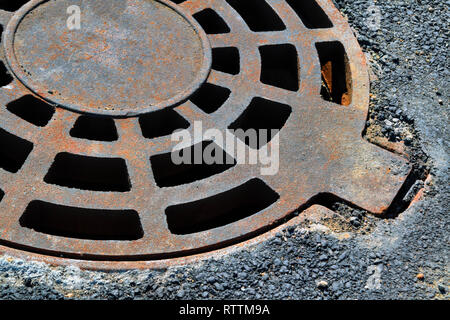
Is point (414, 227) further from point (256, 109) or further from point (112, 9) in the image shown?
point (112, 9)

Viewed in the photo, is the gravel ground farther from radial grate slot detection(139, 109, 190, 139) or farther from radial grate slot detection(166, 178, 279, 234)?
radial grate slot detection(139, 109, 190, 139)

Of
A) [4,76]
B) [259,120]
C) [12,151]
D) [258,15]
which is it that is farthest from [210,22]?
[12,151]

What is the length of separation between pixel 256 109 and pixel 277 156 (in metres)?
0.29

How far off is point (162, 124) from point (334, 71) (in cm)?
83

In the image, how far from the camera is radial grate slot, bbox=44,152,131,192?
7.82ft

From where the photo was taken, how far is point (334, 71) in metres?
2.94

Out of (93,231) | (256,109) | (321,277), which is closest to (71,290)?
(93,231)

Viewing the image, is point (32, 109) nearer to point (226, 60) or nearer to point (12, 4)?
point (12, 4)

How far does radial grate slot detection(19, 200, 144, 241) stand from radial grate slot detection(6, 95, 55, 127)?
0.44 metres

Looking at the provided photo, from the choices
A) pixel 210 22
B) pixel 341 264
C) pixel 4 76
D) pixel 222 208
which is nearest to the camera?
pixel 341 264

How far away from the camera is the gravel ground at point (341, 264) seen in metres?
2.10

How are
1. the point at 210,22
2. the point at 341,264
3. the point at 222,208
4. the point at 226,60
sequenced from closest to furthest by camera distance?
the point at 341,264 → the point at 222,208 → the point at 226,60 → the point at 210,22

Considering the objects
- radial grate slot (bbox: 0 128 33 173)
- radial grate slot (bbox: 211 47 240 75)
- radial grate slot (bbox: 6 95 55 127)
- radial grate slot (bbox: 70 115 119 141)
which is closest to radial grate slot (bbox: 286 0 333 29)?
radial grate slot (bbox: 211 47 240 75)

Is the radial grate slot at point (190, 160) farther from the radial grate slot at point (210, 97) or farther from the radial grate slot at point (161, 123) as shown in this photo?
the radial grate slot at point (210, 97)
